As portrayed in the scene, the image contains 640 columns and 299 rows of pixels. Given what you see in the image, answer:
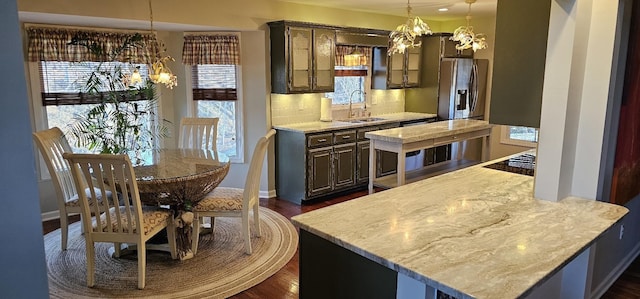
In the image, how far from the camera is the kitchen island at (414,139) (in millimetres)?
4578

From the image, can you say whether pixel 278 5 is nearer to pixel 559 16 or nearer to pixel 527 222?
pixel 559 16

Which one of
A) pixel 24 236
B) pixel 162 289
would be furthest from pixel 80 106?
pixel 24 236

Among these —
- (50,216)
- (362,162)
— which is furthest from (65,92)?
(362,162)

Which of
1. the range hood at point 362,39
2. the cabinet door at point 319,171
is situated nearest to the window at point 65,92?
the cabinet door at point 319,171

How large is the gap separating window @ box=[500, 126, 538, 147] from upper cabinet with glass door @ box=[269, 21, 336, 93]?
10.6 ft

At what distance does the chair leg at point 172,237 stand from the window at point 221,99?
2027mm

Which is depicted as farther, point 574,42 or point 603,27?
point 603,27

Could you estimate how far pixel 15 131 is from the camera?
2.27 ft

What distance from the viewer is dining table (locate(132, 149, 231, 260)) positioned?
131 inches

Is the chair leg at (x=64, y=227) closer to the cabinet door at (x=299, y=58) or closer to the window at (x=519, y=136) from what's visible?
the cabinet door at (x=299, y=58)

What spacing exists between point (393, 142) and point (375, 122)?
3.65ft

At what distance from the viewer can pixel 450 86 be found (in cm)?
636

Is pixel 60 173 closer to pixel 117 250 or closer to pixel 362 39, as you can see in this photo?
pixel 117 250

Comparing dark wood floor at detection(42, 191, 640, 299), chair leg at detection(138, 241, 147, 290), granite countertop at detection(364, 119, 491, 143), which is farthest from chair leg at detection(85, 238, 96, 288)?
granite countertop at detection(364, 119, 491, 143)
